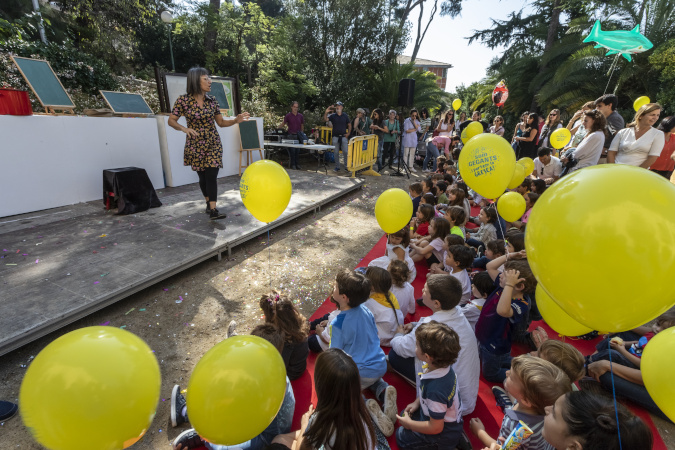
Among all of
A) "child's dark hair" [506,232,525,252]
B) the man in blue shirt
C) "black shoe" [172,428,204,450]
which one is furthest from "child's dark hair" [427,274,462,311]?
the man in blue shirt

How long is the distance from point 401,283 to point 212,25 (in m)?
13.8

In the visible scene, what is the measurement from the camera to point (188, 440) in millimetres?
1846

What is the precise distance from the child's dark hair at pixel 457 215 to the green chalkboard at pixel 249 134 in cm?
521

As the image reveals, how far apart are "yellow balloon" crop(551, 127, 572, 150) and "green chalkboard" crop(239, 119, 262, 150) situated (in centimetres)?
613

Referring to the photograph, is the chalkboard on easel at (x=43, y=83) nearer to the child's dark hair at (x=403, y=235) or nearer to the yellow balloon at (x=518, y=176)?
the child's dark hair at (x=403, y=235)

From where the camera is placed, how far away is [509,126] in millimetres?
16766

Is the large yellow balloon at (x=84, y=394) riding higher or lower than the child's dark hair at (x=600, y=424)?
higher

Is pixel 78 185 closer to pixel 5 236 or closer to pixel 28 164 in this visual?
pixel 28 164

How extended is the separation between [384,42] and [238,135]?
37.8ft

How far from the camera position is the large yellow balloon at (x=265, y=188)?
3.13 metres

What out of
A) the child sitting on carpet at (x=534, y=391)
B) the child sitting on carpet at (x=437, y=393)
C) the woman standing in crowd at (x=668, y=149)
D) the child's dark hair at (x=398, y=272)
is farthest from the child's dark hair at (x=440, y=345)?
the woman standing in crowd at (x=668, y=149)

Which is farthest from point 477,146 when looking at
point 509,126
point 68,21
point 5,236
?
point 509,126

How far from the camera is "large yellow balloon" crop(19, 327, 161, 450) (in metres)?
1.04

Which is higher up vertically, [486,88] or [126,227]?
[486,88]
